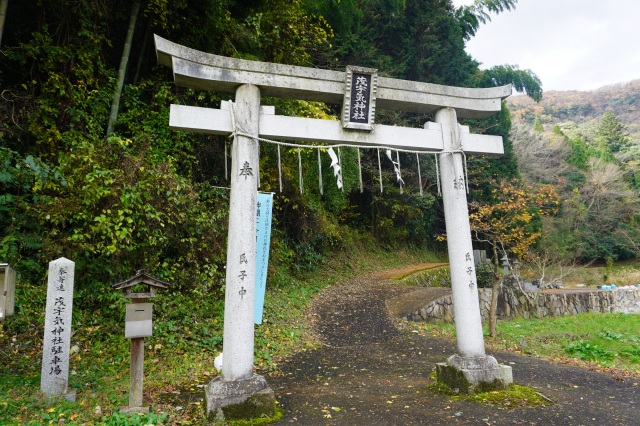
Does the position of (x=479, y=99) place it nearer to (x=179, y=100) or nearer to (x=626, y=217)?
(x=179, y=100)

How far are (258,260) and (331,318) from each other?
4.29 meters

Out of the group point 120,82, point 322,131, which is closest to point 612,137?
point 322,131

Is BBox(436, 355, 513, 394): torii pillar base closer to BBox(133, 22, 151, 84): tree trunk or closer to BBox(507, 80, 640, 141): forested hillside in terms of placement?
BBox(133, 22, 151, 84): tree trunk

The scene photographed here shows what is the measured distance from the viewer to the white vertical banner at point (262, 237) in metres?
6.22

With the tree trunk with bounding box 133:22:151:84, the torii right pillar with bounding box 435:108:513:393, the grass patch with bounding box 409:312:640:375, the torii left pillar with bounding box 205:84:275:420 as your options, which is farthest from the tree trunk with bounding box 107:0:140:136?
the grass patch with bounding box 409:312:640:375

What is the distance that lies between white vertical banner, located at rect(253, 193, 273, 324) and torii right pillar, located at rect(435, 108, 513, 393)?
2.69 metres

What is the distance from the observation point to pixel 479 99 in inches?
240

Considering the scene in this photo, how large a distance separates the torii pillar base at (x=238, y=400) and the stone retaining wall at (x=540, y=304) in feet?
25.3

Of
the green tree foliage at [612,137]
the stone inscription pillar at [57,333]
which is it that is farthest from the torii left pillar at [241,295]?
the green tree foliage at [612,137]

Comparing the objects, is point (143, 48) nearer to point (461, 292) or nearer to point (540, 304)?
point (461, 292)

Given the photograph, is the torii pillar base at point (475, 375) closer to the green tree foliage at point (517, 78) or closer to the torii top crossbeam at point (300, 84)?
the torii top crossbeam at point (300, 84)

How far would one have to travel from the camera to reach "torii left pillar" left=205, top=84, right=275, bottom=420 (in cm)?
436

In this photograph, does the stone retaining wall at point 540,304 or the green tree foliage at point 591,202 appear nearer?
the stone retaining wall at point 540,304

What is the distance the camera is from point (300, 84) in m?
5.25
